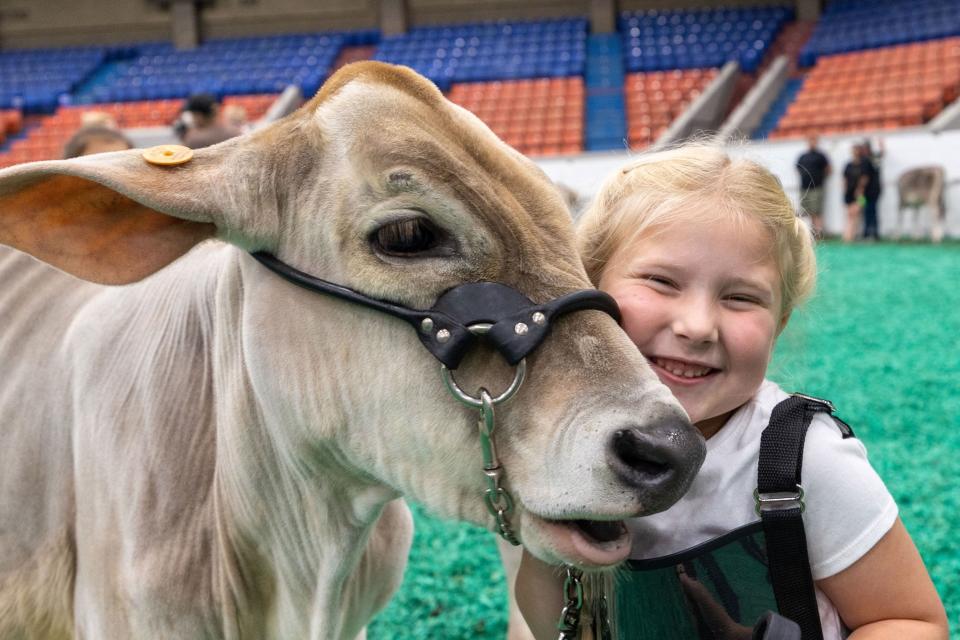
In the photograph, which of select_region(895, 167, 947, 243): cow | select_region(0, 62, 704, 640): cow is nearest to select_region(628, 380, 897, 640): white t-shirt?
select_region(0, 62, 704, 640): cow

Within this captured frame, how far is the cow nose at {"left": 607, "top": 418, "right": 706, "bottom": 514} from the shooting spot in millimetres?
1363

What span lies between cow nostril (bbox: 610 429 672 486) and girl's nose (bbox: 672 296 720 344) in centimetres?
49

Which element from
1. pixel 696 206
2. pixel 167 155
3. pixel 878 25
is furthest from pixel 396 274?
pixel 878 25

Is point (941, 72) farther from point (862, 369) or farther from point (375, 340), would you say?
point (375, 340)

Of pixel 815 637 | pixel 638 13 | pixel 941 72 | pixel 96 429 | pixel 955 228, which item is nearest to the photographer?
pixel 815 637

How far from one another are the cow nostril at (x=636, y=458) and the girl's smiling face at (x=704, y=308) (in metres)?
0.49

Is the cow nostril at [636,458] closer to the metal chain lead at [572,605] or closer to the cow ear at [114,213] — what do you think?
the metal chain lead at [572,605]

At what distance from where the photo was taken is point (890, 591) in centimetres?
184

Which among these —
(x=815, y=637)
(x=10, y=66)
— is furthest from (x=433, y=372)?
(x=10, y=66)

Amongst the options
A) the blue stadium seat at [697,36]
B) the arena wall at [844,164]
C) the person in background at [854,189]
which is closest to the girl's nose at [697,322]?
the arena wall at [844,164]

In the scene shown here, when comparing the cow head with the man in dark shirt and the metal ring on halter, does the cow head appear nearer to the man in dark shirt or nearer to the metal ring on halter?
the metal ring on halter

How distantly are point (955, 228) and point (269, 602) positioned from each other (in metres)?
15.4

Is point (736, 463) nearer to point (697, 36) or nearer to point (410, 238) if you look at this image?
point (410, 238)

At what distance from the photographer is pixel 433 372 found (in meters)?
1.56
